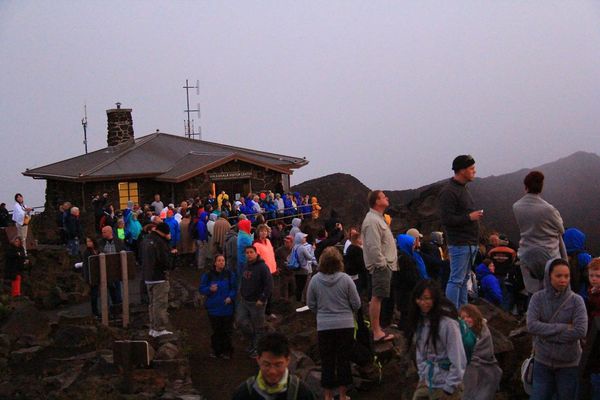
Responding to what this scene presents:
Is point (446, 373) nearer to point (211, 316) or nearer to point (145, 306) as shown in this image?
point (211, 316)

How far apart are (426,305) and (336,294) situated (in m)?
1.83

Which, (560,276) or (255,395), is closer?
(255,395)

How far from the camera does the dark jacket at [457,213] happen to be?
7781 millimetres

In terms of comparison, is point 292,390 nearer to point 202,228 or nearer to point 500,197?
point 202,228

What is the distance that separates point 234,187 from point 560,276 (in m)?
21.9

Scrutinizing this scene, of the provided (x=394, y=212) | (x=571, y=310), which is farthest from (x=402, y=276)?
(x=394, y=212)

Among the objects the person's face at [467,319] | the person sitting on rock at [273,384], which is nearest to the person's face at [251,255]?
the person's face at [467,319]

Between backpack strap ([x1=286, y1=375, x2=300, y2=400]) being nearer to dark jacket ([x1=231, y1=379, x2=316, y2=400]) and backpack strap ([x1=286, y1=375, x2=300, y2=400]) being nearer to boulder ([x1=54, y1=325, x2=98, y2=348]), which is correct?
dark jacket ([x1=231, y1=379, x2=316, y2=400])

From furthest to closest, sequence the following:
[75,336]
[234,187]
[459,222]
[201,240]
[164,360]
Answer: [234,187] < [201,240] < [75,336] < [164,360] < [459,222]

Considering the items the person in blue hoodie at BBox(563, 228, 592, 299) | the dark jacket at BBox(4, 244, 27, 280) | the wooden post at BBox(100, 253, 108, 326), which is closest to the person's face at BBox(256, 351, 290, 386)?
the person in blue hoodie at BBox(563, 228, 592, 299)

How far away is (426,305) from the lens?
5426 millimetres

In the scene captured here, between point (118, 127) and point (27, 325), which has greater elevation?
point (118, 127)

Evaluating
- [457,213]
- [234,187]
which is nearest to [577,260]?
[457,213]

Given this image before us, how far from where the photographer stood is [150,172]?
2605 centimetres
